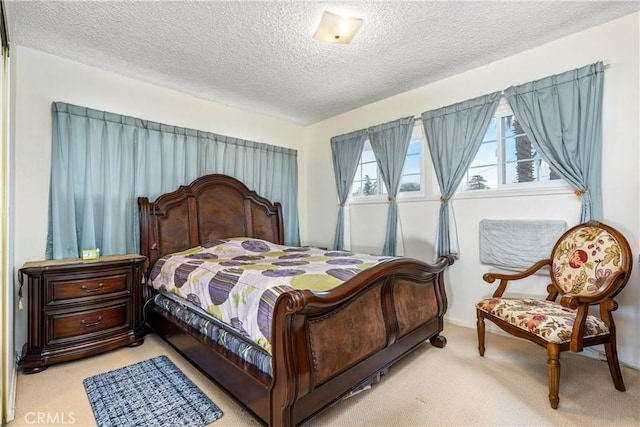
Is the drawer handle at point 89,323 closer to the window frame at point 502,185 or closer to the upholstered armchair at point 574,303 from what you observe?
the upholstered armchair at point 574,303

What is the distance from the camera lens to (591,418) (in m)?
1.60

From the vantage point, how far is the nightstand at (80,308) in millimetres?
2113

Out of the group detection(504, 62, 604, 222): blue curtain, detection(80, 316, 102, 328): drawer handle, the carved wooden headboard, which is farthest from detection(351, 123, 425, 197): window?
detection(80, 316, 102, 328): drawer handle

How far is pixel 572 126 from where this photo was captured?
2.36m

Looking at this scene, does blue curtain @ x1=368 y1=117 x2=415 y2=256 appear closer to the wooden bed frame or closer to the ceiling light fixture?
the wooden bed frame

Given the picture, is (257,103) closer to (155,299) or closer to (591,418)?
(155,299)

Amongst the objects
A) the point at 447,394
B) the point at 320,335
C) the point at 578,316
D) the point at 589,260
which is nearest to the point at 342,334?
the point at 320,335

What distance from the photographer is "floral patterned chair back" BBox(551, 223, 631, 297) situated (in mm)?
1917

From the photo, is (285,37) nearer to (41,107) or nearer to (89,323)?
(41,107)

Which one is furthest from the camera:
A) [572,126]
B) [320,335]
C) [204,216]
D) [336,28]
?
[204,216]

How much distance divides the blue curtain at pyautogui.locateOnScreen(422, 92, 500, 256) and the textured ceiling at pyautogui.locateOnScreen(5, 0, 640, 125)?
0.40 meters

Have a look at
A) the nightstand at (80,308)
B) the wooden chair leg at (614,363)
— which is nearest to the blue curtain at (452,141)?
the wooden chair leg at (614,363)

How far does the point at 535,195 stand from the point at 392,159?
145 cm

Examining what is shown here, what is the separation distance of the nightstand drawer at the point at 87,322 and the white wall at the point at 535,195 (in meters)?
2.63
